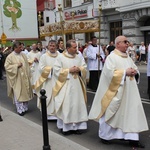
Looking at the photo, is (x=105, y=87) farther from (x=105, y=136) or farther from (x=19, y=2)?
(x=19, y=2)

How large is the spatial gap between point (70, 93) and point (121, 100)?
1.22m

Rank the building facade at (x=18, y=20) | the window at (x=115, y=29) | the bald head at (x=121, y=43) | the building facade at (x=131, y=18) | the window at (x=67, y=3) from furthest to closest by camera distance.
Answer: the building facade at (x=18, y=20)
the window at (x=67, y=3)
the window at (x=115, y=29)
the building facade at (x=131, y=18)
the bald head at (x=121, y=43)

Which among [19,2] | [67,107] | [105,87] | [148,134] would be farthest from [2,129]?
[19,2]

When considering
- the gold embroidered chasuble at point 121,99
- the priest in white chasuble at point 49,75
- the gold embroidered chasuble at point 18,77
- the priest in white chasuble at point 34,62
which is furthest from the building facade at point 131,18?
the gold embroidered chasuble at point 121,99

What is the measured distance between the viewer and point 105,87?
5230mm

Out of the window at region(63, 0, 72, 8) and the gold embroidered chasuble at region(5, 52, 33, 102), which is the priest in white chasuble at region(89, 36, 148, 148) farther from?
the window at region(63, 0, 72, 8)

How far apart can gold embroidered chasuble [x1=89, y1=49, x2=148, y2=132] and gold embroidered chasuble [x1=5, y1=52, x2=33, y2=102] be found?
3.29 metres

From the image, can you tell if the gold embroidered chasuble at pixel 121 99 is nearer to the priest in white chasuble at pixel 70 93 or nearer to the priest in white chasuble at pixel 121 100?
the priest in white chasuble at pixel 121 100

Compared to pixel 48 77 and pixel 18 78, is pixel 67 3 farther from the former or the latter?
pixel 48 77

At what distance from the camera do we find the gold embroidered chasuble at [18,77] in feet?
26.2

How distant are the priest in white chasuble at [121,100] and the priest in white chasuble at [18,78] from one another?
→ 324 cm

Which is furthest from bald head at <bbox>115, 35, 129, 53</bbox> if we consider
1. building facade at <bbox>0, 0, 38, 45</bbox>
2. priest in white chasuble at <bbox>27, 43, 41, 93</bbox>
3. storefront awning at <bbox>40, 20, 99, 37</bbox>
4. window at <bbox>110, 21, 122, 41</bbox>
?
building facade at <bbox>0, 0, 38, 45</bbox>

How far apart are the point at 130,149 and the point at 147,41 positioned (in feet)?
64.3

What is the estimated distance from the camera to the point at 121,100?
5035mm
